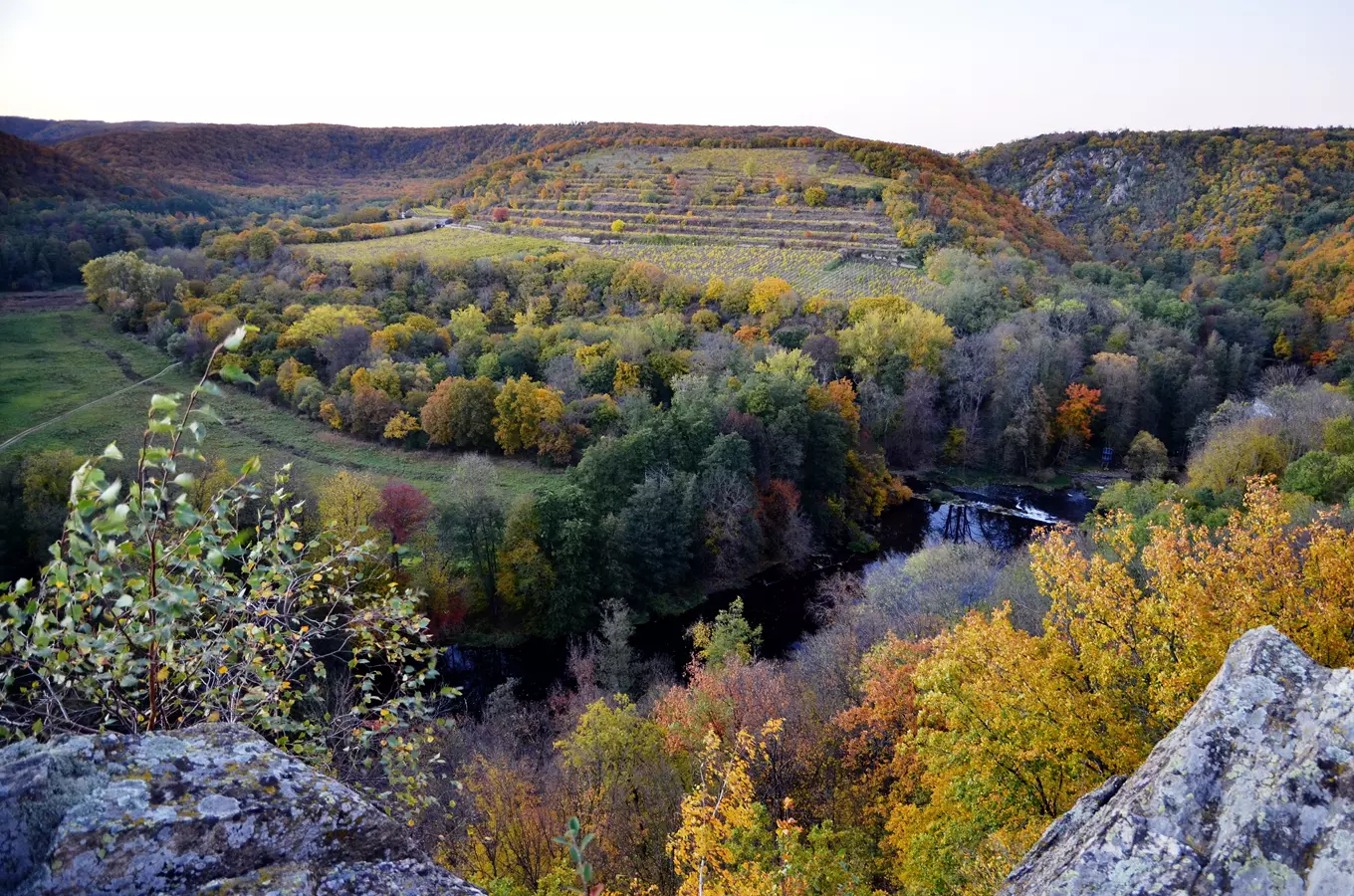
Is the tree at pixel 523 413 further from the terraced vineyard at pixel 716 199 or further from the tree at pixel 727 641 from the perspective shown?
the terraced vineyard at pixel 716 199

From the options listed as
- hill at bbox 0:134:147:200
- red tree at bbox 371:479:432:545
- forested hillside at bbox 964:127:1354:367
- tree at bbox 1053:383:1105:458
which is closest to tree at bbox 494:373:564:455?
red tree at bbox 371:479:432:545

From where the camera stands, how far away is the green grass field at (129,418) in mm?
36906

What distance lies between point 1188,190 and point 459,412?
92474mm

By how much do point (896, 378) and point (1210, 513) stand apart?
24.2 metres

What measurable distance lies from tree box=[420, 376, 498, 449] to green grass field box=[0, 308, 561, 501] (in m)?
1.30

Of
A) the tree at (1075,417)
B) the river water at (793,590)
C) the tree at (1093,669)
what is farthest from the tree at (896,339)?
the tree at (1093,669)

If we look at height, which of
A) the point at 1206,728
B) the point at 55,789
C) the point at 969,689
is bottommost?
the point at 969,689

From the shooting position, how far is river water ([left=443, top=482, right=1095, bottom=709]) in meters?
28.2

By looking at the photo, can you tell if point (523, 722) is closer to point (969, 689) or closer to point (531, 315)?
point (969, 689)

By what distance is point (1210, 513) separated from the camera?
25.4 metres

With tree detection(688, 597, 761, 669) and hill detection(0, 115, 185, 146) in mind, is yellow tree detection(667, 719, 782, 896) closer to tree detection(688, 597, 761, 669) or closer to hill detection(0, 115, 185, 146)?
tree detection(688, 597, 761, 669)

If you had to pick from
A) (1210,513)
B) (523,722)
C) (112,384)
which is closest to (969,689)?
(523,722)

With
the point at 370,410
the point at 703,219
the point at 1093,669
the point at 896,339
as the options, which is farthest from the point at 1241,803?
the point at 703,219

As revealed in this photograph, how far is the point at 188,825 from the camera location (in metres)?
3.52
